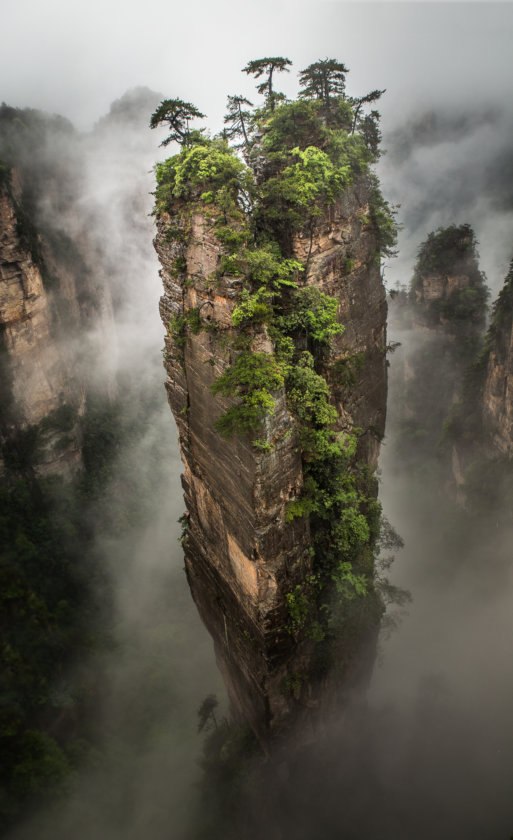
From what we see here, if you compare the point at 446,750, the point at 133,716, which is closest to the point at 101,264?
the point at 133,716

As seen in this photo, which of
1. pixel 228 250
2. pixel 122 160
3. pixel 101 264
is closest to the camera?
pixel 228 250

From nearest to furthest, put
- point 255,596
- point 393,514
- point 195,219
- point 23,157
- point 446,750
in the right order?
point 195,219 → point 255,596 → point 446,750 → point 23,157 → point 393,514

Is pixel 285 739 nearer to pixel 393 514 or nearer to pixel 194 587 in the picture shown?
pixel 194 587

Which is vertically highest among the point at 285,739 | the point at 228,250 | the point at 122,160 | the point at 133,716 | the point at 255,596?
the point at 122,160

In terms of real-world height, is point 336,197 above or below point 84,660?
above

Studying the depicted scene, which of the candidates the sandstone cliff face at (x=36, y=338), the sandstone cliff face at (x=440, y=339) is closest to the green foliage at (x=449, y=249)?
the sandstone cliff face at (x=440, y=339)

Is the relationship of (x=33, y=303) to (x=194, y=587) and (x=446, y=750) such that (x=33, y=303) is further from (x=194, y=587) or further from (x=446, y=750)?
(x=446, y=750)

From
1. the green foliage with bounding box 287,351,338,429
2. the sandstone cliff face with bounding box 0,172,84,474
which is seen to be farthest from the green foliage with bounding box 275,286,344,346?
the sandstone cliff face with bounding box 0,172,84,474

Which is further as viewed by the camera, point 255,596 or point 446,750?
point 446,750
